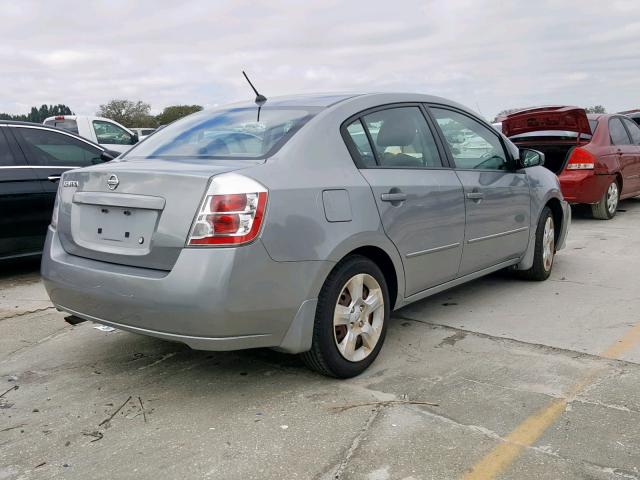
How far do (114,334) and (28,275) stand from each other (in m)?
2.63

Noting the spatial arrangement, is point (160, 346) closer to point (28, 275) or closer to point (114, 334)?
point (114, 334)

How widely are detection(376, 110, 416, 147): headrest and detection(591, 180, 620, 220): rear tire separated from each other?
5815mm

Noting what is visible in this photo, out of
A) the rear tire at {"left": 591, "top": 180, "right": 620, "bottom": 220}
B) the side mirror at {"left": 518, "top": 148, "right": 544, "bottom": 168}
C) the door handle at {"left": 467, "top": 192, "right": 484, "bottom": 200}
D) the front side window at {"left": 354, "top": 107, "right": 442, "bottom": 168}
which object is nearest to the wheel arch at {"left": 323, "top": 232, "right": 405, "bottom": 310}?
the front side window at {"left": 354, "top": 107, "right": 442, "bottom": 168}

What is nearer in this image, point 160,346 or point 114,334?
point 160,346

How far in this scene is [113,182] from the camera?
3275 mm

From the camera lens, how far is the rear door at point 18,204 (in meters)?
6.00

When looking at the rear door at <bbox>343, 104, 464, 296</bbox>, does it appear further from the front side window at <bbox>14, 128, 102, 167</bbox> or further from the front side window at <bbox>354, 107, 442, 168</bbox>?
A: the front side window at <bbox>14, 128, 102, 167</bbox>

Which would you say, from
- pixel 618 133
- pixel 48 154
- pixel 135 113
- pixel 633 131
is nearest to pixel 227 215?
pixel 48 154

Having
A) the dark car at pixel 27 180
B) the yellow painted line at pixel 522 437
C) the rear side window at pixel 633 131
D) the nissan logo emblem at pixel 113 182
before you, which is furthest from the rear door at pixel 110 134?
the yellow painted line at pixel 522 437

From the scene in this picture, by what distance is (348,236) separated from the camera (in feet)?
10.9

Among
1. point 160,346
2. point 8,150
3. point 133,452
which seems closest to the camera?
point 133,452

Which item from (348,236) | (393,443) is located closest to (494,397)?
(393,443)

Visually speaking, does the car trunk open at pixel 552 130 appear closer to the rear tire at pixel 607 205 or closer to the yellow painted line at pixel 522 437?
the rear tire at pixel 607 205

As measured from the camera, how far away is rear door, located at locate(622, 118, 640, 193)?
952cm
